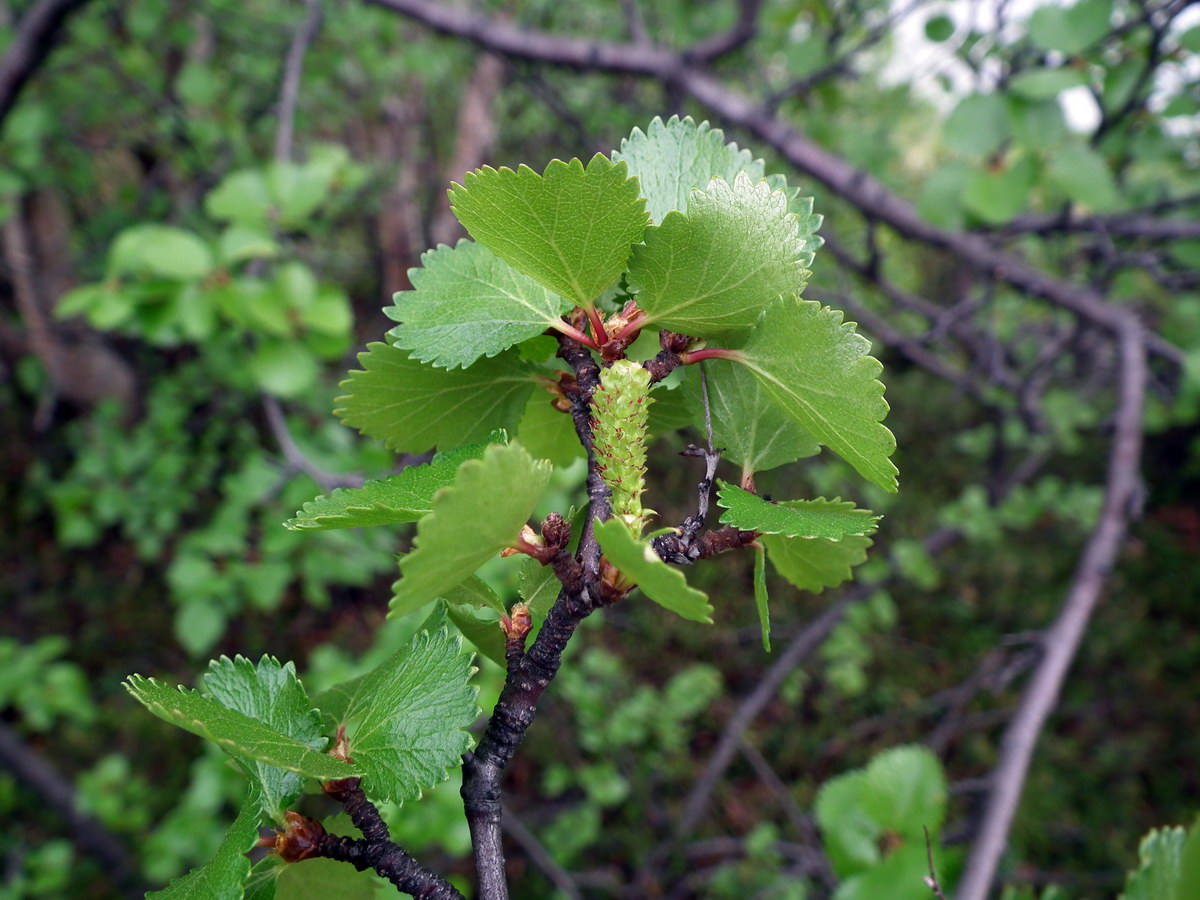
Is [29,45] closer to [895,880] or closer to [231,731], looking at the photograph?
[231,731]

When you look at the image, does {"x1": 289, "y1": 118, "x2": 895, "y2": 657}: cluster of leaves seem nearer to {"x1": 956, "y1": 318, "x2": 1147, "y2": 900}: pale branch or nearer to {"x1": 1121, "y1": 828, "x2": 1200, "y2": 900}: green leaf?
{"x1": 1121, "y1": 828, "x2": 1200, "y2": 900}: green leaf

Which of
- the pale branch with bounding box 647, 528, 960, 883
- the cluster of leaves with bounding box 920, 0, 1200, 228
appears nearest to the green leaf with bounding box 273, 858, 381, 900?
the cluster of leaves with bounding box 920, 0, 1200, 228

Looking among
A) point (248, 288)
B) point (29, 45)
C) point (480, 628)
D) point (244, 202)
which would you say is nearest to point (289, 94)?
point (244, 202)

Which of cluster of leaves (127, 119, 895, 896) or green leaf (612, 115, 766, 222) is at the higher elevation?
green leaf (612, 115, 766, 222)

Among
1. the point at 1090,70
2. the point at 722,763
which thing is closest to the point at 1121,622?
the point at 722,763

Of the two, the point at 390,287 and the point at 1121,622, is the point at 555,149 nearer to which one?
the point at 390,287

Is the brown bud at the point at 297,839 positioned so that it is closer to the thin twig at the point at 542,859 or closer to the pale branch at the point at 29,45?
the thin twig at the point at 542,859
